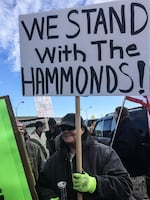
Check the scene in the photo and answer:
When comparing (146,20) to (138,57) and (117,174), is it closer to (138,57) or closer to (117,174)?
(138,57)

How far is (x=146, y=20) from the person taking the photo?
9.66 feet

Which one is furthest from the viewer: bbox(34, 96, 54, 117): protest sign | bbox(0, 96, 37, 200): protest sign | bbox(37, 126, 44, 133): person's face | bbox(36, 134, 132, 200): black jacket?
bbox(34, 96, 54, 117): protest sign

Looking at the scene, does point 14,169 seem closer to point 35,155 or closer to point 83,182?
point 83,182

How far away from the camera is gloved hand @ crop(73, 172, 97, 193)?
2.96 metres

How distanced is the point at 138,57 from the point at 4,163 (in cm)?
114

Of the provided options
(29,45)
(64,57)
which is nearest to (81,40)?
(64,57)

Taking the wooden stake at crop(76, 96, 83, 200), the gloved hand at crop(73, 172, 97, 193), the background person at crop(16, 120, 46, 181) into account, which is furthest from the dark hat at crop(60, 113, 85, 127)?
the background person at crop(16, 120, 46, 181)

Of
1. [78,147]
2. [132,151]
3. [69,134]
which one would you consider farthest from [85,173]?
[132,151]

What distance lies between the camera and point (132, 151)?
6605 millimetres

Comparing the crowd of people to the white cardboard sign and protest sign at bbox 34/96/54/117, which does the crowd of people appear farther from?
protest sign at bbox 34/96/54/117

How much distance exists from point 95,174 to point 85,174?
0.50 ft

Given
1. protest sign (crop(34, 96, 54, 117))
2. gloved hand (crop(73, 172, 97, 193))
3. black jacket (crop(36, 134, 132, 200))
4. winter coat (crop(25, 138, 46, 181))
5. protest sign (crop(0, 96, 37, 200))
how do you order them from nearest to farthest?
protest sign (crop(0, 96, 37, 200)) → gloved hand (crop(73, 172, 97, 193)) → black jacket (crop(36, 134, 132, 200)) → winter coat (crop(25, 138, 46, 181)) → protest sign (crop(34, 96, 54, 117))

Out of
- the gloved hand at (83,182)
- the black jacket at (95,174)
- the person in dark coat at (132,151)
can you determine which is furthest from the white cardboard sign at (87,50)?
the person in dark coat at (132,151)

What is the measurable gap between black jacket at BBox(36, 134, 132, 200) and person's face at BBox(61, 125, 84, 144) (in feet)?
0.23
